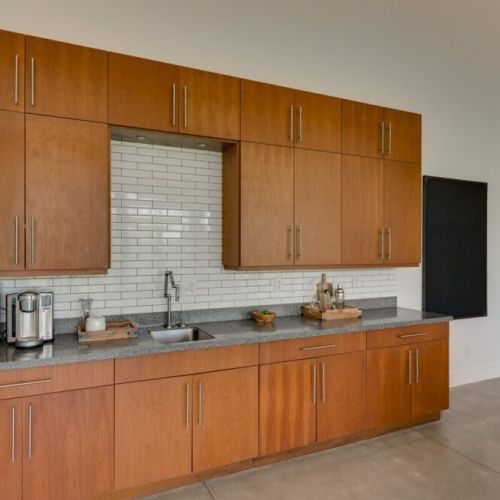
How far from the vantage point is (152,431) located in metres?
2.38

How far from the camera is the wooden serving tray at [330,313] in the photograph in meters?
3.27

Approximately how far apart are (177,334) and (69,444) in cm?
98

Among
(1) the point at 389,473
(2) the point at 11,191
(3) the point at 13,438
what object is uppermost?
(2) the point at 11,191

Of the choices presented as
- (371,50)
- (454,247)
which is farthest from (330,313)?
(371,50)

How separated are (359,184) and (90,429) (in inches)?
104

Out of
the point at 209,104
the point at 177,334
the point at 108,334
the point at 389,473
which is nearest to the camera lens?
the point at 108,334

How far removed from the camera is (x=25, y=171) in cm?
232

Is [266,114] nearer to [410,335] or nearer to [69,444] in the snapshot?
[410,335]

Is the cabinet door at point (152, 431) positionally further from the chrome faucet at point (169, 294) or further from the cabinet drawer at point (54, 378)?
the chrome faucet at point (169, 294)

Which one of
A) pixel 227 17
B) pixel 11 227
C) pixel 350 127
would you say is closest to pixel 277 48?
pixel 227 17

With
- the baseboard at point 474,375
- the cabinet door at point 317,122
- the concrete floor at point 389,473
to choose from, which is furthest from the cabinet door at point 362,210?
the baseboard at point 474,375

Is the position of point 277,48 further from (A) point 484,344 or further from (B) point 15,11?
(A) point 484,344

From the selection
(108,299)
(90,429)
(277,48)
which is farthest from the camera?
(277,48)

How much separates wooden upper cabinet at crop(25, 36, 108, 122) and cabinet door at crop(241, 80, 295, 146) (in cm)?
98
